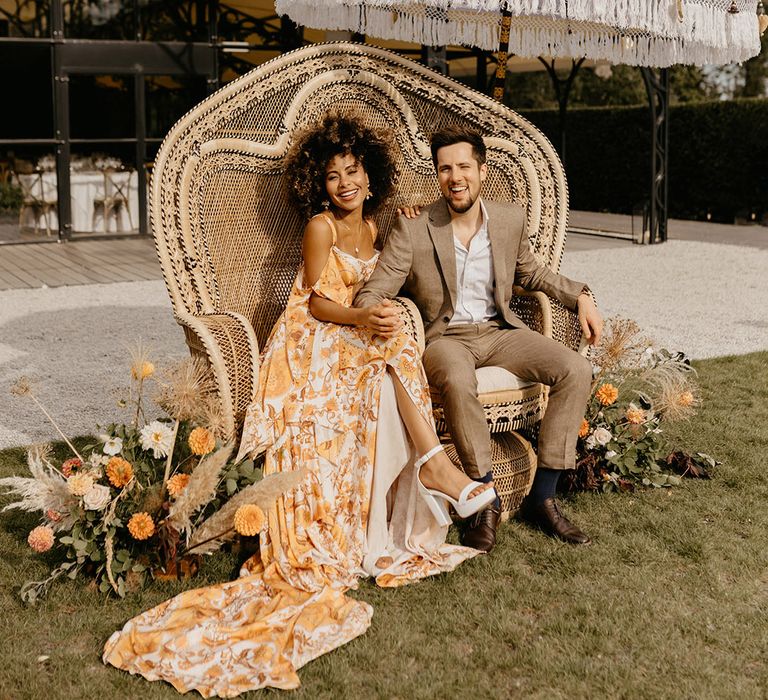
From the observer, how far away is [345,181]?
390cm

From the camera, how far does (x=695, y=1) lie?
392 centimetres

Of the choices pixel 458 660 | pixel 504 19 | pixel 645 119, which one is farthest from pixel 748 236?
pixel 458 660

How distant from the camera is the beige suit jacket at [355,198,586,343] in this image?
3902mm

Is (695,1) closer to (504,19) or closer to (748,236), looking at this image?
(504,19)

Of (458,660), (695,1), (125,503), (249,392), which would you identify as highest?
(695,1)

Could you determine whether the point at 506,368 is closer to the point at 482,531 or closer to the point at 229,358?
the point at 482,531

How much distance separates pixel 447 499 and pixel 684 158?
1645cm

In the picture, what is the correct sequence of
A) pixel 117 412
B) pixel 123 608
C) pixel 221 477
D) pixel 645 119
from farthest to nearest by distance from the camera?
pixel 645 119
pixel 117 412
pixel 221 477
pixel 123 608

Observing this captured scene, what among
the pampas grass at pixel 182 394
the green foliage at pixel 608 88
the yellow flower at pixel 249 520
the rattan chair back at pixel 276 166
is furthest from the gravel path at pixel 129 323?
the green foliage at pixel 608 88

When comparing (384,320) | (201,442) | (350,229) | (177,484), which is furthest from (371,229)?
(177,484)

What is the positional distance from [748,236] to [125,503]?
1319cm

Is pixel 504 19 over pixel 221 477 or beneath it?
over

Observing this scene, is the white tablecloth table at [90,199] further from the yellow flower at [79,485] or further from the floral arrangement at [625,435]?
the yellow flower at [79,485]

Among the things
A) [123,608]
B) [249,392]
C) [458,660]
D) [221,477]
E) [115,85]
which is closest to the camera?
[458,660]
